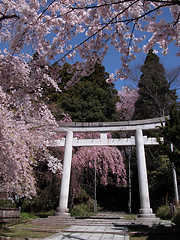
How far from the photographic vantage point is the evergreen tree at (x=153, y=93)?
1631cm

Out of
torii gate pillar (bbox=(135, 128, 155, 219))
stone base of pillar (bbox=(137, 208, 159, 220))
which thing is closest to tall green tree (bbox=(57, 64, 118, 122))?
torii gate pillar (bbox=(135, 128, 155, 219))

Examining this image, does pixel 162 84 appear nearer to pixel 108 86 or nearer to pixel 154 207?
pixel 108 86

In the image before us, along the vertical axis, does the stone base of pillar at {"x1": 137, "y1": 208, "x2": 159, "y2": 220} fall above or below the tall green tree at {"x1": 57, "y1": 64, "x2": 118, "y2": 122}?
below

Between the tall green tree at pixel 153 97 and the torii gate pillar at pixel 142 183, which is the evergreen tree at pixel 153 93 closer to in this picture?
the tall green tree at pixel 153 97

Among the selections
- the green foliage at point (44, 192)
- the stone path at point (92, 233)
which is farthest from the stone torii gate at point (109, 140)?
the stone path at point (92, 233)

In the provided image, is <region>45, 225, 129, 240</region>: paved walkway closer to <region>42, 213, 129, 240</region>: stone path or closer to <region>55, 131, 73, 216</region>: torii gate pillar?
<region>42, 213, 129, 240</region>: stone path

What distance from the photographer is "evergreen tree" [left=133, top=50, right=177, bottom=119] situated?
53.5ft

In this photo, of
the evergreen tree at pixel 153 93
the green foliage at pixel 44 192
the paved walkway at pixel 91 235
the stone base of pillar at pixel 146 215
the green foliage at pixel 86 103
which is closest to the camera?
the paved walkway at pixel 91 235

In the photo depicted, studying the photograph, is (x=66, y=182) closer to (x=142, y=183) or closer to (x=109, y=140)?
(x=109, y=140)

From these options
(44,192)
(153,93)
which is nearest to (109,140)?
(44,192)

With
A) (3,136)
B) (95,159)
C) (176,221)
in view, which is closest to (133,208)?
(95,159)

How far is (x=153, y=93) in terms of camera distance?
55.7 feet

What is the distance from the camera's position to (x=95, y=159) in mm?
12367

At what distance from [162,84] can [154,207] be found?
31.8 feet
